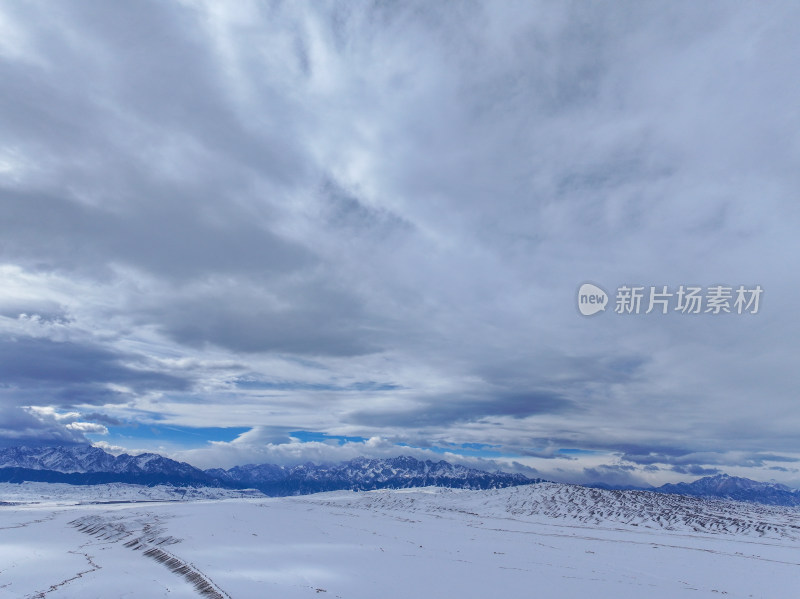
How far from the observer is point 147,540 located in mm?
69312

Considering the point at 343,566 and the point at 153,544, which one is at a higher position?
the point at 343,566

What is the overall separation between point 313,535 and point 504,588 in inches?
1875

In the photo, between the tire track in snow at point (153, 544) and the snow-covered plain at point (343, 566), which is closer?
the tire track in snow at point (153, 544)

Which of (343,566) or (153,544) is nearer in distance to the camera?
(343,566)

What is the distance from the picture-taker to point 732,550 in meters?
89.1

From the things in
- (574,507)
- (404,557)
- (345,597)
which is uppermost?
(345,597)

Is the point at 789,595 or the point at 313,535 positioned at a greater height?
the point at 789,595

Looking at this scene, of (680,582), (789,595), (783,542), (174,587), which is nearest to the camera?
(174,587)

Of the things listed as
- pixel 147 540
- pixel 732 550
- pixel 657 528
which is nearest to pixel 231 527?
pixel 147 540

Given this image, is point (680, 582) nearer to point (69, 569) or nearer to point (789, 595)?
point (789, 595)

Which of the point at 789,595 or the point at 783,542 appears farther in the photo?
the point at 783,542

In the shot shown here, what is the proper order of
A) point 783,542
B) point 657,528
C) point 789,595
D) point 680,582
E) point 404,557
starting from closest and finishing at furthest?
1. point 789,595
2. point 680,582
3. point 404,557
4. point 783,542
5. point 657,528

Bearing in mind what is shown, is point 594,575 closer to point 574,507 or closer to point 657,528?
point 657,528

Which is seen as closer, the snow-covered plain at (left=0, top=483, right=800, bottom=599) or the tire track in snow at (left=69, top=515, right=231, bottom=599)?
the tire track in snow at (left=69, top=515, right=231, bottom=599)
